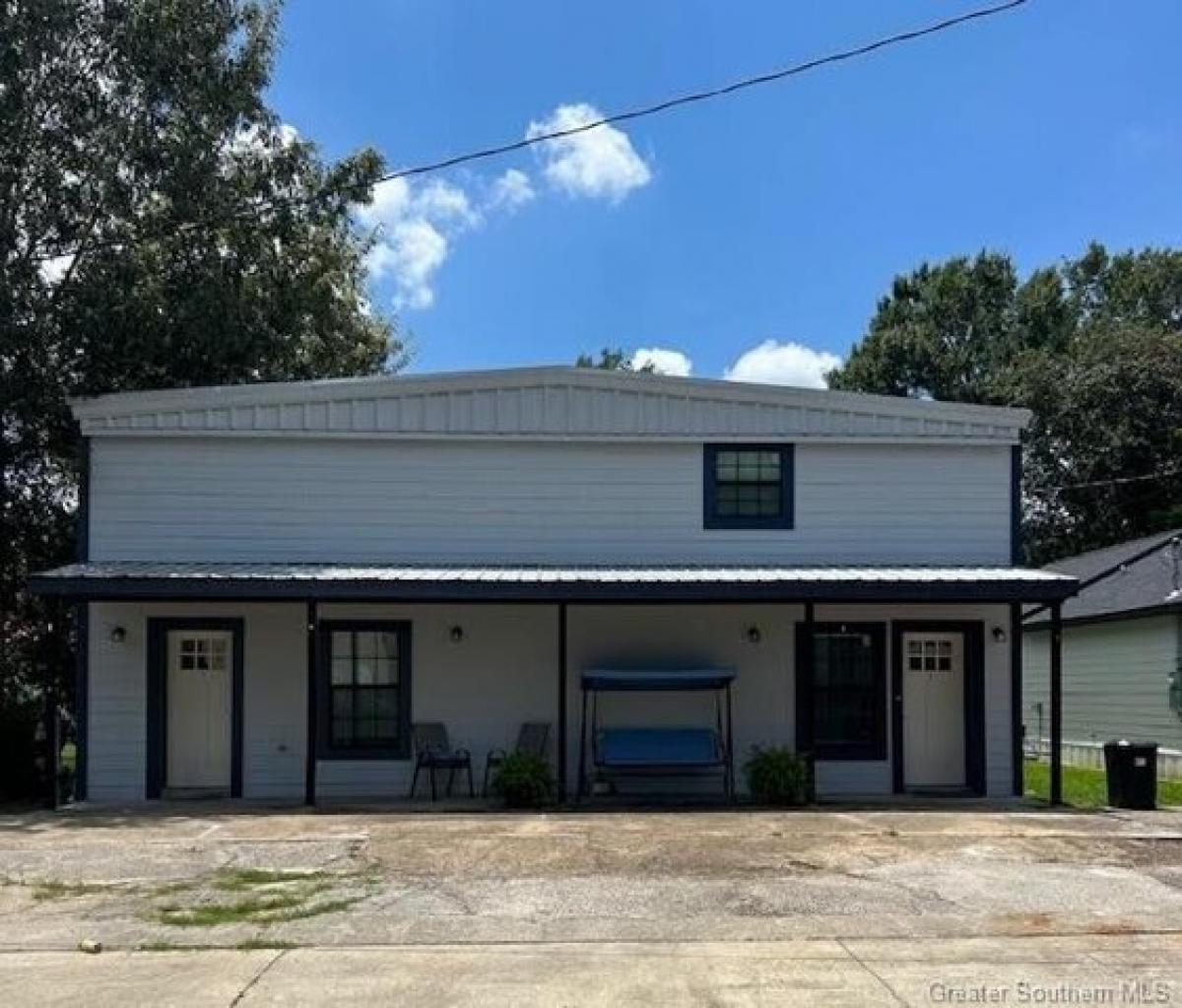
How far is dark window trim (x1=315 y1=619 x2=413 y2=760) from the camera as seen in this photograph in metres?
16.2

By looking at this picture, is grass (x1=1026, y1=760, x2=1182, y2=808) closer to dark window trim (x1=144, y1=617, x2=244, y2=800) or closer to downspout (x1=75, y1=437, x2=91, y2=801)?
dark window trim (x1=144, y1=617, x2=244, y2=800)

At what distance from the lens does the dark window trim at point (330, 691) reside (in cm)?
1616

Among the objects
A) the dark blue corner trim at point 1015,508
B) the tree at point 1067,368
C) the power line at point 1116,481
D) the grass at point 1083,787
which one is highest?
the tree at point 1067,368

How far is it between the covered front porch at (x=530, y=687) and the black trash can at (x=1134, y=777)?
130 centimetres

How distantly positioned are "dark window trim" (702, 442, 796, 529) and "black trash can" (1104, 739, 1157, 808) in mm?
4761

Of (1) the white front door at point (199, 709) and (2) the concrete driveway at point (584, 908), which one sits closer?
(2) the concrete driveway at point (584, 908)

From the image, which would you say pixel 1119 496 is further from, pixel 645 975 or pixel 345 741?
pixel 645 975

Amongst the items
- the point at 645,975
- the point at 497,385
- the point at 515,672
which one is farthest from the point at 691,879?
the point at 497,385

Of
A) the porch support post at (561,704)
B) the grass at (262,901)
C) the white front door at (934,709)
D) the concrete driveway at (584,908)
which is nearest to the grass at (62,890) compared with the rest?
the concrete driveway at (584,908)

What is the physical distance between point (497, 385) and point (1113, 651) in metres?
12.6

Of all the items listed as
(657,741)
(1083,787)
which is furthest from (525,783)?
(1083,787)

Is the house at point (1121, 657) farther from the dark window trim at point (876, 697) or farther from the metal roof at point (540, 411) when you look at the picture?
the metal roof at point (540, 411)

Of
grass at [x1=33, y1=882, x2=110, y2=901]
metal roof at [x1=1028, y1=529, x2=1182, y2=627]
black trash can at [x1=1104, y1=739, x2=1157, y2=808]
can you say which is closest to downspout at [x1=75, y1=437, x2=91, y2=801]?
grass at [x1=33, y1=882, x2=110, y2=901]

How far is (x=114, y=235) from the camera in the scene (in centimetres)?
1836
